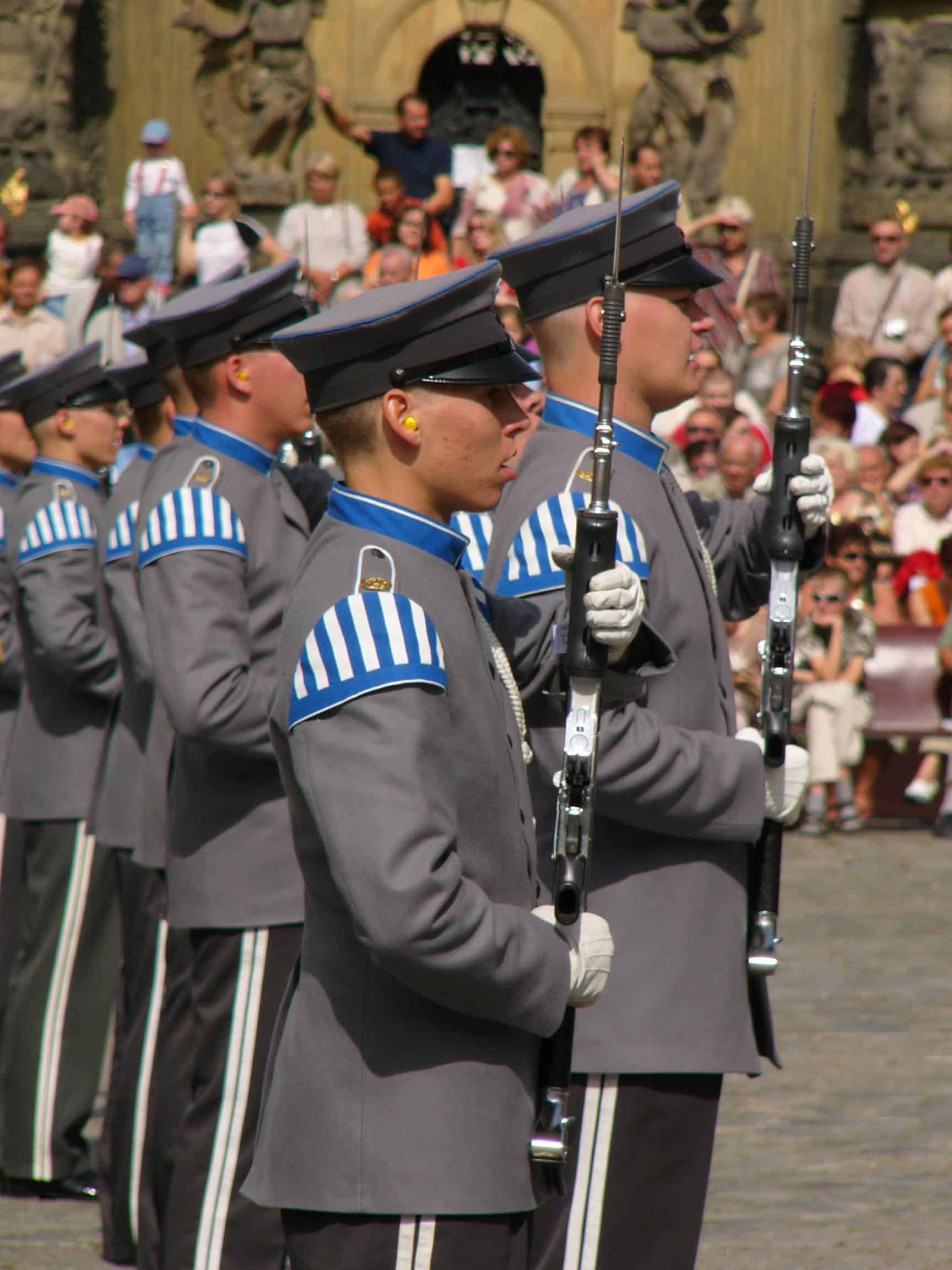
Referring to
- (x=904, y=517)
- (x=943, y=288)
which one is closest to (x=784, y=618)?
(x=904, y=517)

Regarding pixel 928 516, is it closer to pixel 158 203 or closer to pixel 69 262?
pixel 69 262

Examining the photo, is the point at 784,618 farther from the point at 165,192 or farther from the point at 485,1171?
the point at 165,192

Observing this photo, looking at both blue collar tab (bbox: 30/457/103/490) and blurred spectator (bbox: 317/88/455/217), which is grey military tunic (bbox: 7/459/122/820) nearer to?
blue collar tab (bbox: 30/457/103/490)

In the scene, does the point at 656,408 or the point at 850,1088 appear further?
the point at 850,1088

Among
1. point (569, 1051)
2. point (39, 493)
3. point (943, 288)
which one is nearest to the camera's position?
point (569, 1051)

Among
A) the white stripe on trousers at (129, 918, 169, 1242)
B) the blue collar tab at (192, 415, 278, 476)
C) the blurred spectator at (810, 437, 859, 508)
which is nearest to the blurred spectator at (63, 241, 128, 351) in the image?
the blurred spectator at (810, 437, 859, 508)

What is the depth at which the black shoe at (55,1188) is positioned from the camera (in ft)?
19.3

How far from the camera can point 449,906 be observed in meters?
2.83

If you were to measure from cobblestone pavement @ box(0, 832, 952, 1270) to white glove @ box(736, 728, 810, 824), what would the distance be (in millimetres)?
1725

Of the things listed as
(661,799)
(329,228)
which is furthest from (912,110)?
(661,799)

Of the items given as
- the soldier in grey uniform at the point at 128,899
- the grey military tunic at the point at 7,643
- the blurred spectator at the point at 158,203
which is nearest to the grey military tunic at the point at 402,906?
the soldier in grey uniform at the point at 128,899

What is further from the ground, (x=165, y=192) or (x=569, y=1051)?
(x=569, y=1051)

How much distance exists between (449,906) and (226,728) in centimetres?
159

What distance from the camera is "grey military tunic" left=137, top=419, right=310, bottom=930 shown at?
4391 millimetres
